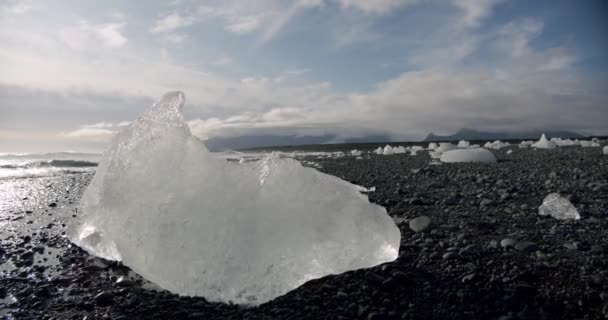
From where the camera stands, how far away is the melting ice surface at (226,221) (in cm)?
265

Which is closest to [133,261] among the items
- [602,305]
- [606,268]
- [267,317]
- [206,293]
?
[206,293]

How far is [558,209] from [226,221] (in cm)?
354

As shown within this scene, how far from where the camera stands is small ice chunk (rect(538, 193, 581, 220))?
399cm

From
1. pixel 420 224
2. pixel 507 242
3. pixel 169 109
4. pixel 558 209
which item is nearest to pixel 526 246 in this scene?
pixel 507 242

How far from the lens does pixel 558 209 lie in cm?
409

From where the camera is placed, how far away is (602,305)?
2299 millimetres

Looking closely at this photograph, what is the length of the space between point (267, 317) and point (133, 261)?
1186 millimetres

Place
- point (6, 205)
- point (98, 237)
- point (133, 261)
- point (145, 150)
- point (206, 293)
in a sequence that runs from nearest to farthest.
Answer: point (206, 293), point (133, 261), point (145, 150), point (98, 237), point (6, 205)

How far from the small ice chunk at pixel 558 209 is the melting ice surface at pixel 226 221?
2.30 meters

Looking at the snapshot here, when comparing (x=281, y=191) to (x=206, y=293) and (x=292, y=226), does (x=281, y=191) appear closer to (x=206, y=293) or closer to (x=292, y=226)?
(x=292, y=226)

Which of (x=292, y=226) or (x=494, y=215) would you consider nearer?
(x=292, y=226)

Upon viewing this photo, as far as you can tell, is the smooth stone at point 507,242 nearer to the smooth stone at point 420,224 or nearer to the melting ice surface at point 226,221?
the smooth stone at point 420,224

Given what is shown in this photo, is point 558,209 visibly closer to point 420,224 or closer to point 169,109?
point 420,224

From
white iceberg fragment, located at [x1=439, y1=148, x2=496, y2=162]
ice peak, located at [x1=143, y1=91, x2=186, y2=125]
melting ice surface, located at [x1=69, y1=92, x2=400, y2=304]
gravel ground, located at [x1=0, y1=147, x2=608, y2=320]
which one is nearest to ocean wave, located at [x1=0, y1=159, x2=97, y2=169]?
gravel ground, located at [x1=0, y1=147, x2=608, y2=320]
